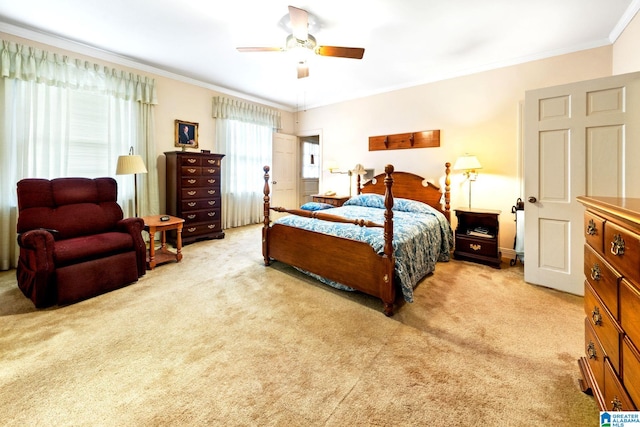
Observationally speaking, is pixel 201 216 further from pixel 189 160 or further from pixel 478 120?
pixel 478 120

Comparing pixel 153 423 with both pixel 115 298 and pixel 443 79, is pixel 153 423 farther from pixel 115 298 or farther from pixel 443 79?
pixel 443 79

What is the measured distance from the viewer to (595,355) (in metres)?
1.27

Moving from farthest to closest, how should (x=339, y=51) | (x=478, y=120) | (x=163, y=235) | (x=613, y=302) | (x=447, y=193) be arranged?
(x=447, y=193) < (x=478, y=120) < (x=163, y=235) < (x=339, y=51) < (x=613, y=302)

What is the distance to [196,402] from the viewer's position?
53.6 inches

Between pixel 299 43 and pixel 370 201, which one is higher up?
pixel 299 43

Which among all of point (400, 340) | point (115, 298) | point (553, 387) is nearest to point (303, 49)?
point (400, 340)

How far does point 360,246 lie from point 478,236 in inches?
80.3

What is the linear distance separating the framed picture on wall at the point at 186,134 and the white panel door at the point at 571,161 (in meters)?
4.71

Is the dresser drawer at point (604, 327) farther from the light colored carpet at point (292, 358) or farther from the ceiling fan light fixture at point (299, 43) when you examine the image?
the ceiling fan light fixture at point (299, 43)

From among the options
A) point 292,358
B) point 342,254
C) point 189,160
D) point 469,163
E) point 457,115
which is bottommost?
point 292,358

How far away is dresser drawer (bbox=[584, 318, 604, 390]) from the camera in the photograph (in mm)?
1188

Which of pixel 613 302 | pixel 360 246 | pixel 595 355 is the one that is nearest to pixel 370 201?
pixel 360 246

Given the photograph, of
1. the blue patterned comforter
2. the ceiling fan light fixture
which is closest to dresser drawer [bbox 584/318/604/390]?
the blue patterned comforter

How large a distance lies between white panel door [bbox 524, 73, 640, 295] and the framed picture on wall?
471cm
